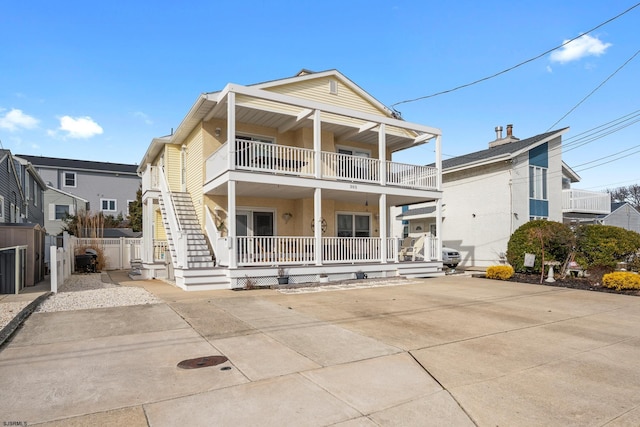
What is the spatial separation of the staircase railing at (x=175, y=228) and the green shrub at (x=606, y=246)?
13.9 meters

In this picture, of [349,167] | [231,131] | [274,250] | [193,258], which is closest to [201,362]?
[193,258]

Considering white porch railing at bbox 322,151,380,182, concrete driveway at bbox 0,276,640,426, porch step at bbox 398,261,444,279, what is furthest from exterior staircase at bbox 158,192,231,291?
porch step at bbox 398,261,444,279

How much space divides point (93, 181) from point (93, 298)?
1271 inches

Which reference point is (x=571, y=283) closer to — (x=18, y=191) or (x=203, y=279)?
(x=203, y=279)

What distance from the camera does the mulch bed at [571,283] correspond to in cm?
1159

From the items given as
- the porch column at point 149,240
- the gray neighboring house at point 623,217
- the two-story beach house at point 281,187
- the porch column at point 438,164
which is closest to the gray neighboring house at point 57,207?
the porch column at point 149,240

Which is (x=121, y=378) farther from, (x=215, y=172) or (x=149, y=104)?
(x=149, y=104)

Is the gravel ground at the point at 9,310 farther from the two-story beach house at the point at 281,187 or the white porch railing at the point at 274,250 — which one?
the white porch railing at the point at 274,250

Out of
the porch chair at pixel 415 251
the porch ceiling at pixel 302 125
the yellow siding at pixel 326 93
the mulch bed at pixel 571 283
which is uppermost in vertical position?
the yellow siding at pixel 326 93

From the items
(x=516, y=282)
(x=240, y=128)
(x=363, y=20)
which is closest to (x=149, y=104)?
(x=240, y=128)

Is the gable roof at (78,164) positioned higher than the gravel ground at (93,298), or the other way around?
the gable roof at (78,164)

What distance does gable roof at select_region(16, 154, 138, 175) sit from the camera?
35638 mm

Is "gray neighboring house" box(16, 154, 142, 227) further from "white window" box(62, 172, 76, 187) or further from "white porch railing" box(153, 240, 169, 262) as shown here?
"white porch railing" box(153, 240, 169, 262)

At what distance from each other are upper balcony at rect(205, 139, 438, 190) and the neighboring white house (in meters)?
6.60
